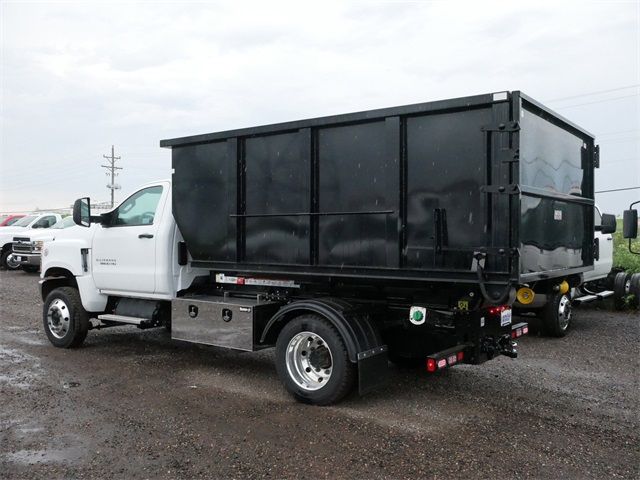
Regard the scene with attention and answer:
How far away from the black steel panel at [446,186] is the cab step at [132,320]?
12.0 feet

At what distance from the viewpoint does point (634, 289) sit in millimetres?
11211

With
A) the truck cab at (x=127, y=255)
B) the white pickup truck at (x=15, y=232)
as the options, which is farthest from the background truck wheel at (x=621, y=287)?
the white pickup truck at (x=15, y=232)

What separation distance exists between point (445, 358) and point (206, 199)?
10.3 ft

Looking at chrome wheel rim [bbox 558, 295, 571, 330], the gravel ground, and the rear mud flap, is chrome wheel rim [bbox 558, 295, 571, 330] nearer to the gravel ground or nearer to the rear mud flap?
the gravel ground

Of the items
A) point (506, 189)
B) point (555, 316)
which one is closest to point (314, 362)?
point (506, 189)

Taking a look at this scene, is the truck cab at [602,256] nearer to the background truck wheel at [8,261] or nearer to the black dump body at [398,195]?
the black dump body at [398,195]

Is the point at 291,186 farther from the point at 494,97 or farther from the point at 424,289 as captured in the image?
the point at 494,97

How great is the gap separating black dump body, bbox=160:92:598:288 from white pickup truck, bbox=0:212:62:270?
1530 cm

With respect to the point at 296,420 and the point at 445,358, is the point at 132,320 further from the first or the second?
the point at 445,358

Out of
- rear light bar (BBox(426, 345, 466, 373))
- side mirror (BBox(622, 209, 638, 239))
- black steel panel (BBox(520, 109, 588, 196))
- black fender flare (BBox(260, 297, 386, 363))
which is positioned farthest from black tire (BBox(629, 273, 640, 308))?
black fender flare (BBox(260, 297, 386, 363))

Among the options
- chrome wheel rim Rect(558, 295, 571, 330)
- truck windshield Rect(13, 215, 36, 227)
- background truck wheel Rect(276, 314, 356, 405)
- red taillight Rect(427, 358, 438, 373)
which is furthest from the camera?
truck windshield Rect(13, 215, 36, 227)

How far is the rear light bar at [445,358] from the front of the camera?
193 inches

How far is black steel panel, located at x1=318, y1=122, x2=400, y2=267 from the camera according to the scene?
16.9ft

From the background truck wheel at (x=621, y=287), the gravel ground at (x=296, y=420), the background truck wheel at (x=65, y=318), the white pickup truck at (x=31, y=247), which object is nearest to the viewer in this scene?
the gravel ground at (x=296, y=420)
